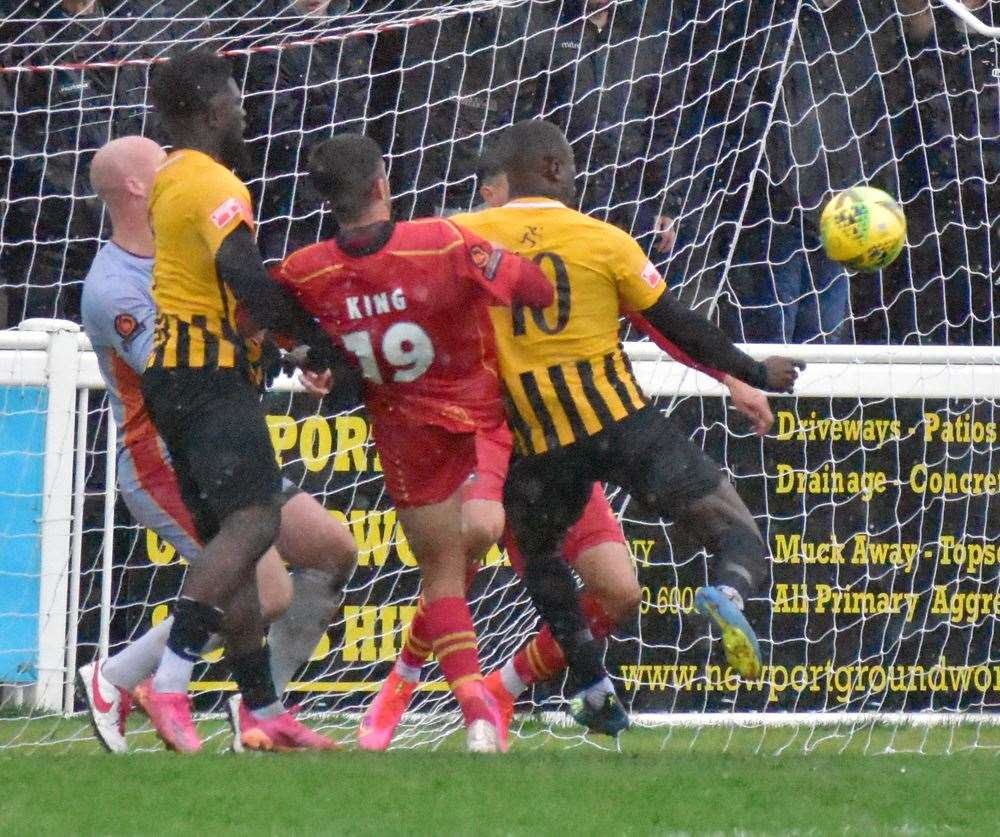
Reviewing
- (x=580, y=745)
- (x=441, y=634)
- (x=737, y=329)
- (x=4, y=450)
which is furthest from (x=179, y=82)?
(x=737, y=329)

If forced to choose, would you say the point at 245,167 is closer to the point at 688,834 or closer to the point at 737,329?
the point at 688,834

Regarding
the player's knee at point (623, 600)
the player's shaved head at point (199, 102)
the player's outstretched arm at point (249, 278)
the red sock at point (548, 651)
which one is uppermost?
the player's shaved head at point (199, 102)

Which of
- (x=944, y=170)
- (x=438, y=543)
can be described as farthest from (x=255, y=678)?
(x=944, y=170)

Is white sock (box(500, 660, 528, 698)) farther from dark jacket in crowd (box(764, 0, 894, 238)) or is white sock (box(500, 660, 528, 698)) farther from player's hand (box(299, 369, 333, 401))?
dark jacket in crowd (box(764, 0, 894, 238))

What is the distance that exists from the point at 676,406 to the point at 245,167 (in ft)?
8.68

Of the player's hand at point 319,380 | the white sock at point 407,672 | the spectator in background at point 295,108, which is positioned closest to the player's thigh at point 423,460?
the player's hand at point 319,380

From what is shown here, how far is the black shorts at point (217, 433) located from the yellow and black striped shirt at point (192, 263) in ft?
0.17

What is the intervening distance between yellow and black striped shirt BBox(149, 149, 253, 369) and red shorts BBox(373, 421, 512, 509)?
608mm

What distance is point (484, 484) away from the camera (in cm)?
540

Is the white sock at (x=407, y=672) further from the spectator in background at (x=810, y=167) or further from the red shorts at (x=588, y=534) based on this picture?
the spectator in background at (x=810, y=167)

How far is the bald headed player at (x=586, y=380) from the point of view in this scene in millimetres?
5402

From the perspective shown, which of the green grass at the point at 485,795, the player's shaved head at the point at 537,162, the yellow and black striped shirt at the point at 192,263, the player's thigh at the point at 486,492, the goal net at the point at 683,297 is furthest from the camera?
the goal net at the point at 683,297

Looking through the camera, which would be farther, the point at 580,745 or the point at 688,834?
the point at 580,745

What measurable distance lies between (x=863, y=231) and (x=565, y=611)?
5.06 feet
